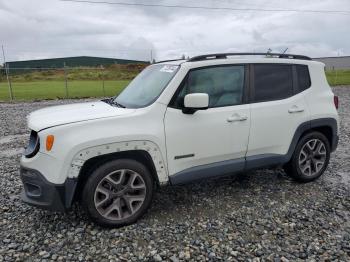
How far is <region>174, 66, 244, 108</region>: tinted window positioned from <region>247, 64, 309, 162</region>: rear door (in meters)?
0.22

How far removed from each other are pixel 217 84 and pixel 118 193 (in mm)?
1766

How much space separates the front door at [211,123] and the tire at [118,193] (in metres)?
0.38

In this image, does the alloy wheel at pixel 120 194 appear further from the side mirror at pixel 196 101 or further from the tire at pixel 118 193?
the side mirror at pixel 196 101

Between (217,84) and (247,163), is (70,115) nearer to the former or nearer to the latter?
(217,84)

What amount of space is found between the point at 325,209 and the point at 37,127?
3.51 metres

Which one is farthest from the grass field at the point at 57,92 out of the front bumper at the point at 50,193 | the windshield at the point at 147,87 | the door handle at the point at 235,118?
the door handle at the point at 235,118

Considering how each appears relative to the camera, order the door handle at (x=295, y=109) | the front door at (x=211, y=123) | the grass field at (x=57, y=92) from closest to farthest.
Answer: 1. the front door at (x=211, y=123)
2. the door handle at (x=295, y=109)
3. the grass field at (x=57, y=92)

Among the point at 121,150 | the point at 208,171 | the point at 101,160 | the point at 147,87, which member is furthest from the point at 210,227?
the point at 147,87

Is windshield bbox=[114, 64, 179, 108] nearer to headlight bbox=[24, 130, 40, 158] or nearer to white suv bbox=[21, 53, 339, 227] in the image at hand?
white suv bbox=[21, 53, 339, 227]

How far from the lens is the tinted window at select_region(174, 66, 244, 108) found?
13.5ft

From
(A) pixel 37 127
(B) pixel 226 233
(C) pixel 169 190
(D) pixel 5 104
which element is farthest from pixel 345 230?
(D) pixel 5 104

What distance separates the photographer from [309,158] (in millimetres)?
5090

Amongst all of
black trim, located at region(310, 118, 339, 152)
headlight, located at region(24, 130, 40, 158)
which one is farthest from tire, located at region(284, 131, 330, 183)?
headlight, located at region(24, 130, 40, 158)

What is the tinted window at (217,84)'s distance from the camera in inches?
162
